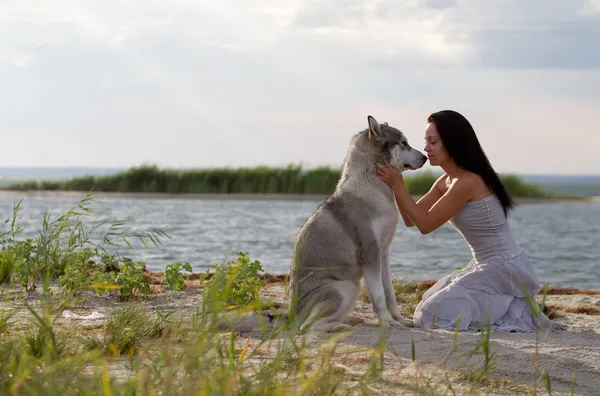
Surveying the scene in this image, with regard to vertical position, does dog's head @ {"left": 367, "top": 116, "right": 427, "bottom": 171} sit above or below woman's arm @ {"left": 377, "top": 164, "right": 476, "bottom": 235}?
above

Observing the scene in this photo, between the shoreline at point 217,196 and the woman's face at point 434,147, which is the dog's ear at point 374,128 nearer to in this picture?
the woman's face at point 434,147

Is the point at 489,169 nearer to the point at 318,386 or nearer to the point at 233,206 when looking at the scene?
the point at 318,386

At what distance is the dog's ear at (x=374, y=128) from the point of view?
5.88 m

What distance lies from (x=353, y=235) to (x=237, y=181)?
921 inches

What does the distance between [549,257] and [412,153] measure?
9.13 m

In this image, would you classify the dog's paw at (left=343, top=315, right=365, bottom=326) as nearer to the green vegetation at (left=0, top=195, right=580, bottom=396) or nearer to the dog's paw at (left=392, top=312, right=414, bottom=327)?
the dog's paw at (left=392, top=312, right=414, bottom=327)

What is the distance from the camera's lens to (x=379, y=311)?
5.91 m

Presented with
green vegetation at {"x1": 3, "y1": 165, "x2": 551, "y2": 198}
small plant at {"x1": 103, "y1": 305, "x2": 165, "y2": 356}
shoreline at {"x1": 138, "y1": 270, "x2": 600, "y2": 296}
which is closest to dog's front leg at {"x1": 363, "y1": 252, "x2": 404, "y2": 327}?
small plant at {"x1": 103, "y1": 305, "x2": 165, "y2": 356}

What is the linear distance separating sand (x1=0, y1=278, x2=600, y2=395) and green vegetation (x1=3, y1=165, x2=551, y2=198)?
20.5m

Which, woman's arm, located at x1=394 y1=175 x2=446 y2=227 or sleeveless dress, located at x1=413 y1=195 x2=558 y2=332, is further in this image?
woman's arm, located at x1=394 y1=175 x2=446 y2=227

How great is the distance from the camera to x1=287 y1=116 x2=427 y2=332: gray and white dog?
19.1ft

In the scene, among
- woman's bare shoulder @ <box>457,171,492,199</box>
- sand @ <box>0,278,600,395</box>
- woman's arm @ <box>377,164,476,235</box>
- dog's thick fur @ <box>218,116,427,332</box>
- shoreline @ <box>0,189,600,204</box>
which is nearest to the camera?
sand @ <box>0,278,600,395</box>

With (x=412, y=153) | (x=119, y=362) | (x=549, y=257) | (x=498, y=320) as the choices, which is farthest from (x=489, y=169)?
(x=549, y=257)

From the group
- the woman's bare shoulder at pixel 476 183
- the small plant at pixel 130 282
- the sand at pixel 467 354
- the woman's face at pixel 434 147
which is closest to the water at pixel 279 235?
the small plant at pixel 130 282
